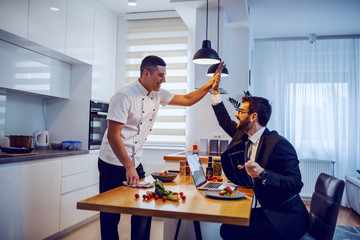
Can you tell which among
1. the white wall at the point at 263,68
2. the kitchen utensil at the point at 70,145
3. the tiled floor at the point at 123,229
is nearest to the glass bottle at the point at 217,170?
the tiled floor at the point at 123,229

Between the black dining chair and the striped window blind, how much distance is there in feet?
9.69

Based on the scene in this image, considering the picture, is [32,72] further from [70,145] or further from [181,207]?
[181,207]

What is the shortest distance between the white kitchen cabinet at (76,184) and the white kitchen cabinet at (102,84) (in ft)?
2.68

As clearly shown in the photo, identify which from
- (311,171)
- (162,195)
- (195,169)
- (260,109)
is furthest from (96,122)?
(311,171)

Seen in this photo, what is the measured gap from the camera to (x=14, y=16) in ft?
9.99

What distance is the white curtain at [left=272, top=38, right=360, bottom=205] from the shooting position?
5535mm

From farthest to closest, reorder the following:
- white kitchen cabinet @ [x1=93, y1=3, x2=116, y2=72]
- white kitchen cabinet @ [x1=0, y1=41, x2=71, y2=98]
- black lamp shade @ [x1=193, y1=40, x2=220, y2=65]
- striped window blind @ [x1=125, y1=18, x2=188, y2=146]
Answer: striped window blind @ [x1=125, y1=18, x2=188, y2=146]
white kitchen cabinet @ [x1=93, y1=3, x2=116, y2=72]
white kitchen cabinet @ [x1=0, y1=41, x2=71, y2=98]
black lamp shade @ [x1=193, y1=40, x2=220, y2=65]

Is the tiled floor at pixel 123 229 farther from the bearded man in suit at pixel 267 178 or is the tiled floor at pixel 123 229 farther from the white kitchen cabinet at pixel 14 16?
the white kitchen cabinet at pixel 14 16

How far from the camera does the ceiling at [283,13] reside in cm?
385

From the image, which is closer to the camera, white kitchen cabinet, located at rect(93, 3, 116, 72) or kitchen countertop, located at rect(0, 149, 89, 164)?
kitchen countertop, located at rect(0, 149, 89, 164)

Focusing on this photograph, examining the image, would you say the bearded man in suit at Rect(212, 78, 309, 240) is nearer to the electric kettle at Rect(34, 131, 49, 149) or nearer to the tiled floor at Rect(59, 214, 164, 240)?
the tiled floor at Rect(59, 214, 164, 240)

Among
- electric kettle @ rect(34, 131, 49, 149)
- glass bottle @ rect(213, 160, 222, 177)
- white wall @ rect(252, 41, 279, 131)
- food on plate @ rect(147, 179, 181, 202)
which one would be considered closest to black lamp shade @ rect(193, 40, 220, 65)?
glass bottle @ rect(213, 160, 222, 177)

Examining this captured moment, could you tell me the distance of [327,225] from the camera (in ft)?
6.03

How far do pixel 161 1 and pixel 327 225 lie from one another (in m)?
3.68
